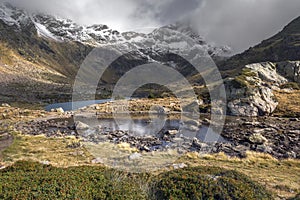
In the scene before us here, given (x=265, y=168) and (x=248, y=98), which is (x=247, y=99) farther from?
(x=265, y=168)

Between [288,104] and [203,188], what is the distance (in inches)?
2442

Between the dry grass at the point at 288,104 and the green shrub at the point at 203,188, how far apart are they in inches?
2067

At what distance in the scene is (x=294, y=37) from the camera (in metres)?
193

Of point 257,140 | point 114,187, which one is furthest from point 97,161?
point 257,140

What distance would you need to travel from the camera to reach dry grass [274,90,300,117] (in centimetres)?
5516

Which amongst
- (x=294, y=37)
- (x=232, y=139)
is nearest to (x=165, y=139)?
(x=232, y=139)

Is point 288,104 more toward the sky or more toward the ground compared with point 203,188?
more toward the sky

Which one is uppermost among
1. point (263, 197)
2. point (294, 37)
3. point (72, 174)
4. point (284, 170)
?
point (294, 37)

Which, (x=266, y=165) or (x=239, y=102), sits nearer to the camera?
(x=266, y=165)

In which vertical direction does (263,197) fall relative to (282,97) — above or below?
below

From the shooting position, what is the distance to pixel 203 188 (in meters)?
8.91

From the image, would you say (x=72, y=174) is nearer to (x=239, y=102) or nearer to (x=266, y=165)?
(x=266, y=165)

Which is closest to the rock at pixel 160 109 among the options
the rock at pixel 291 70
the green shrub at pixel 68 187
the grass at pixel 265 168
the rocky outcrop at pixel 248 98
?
the rocky outcrop at pixel 248 98

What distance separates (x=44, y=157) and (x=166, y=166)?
1097cm
